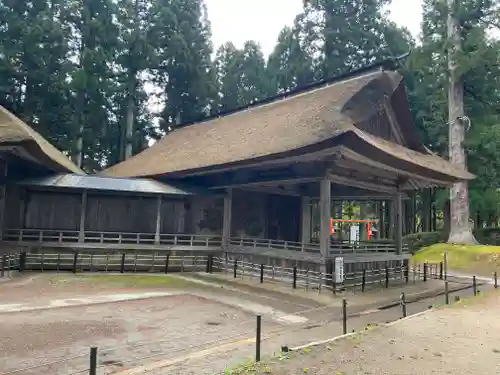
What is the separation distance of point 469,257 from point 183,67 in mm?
24542

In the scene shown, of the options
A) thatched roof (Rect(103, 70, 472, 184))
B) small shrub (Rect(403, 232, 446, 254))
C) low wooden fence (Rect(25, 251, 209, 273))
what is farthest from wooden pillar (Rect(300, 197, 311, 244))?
small shrub (Rect(403, 232, 446, 254))

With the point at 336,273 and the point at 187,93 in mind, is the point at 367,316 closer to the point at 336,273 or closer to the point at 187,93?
the point at 336,273

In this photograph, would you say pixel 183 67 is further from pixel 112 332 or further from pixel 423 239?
pixel 112 332

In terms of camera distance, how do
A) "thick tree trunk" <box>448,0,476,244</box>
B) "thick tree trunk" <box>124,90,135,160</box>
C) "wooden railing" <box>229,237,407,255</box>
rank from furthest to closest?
"thick tree trunk" <box>124,90,135,160</box> → "thick tree trunk" <box>448,0,476,244</box> → "wooden railing" <box>229,237,407,255</box>

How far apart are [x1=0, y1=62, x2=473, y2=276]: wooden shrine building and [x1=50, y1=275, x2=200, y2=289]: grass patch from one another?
2616mm

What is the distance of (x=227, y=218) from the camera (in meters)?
18.1

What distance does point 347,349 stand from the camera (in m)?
6.32

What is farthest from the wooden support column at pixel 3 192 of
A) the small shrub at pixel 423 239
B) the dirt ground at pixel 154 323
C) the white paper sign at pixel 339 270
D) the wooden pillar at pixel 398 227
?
the small shrub at pixel 423 239

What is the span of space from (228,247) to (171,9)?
23105 mm

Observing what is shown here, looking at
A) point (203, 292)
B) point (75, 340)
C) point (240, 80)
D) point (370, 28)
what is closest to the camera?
point (75, 340)

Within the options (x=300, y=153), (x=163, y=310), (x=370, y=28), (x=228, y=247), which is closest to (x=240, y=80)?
(x=370, y=28)

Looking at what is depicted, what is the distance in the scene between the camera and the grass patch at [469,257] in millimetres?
20469

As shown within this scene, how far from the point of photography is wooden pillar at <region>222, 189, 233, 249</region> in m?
18.0

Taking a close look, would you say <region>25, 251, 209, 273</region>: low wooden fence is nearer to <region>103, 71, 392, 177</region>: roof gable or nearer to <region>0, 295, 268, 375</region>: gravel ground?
<region>103, 71, 392, 177</region>: roof gable
